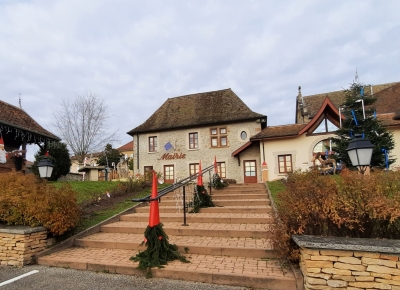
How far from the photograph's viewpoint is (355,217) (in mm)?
3395

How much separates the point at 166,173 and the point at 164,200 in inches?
452

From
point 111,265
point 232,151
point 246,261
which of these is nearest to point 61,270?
point 111,265

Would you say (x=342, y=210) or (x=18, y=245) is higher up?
(x=342, y=210)

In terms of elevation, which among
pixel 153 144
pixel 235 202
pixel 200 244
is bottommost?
pixel 200 244

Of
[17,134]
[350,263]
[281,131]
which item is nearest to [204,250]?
[350,263]

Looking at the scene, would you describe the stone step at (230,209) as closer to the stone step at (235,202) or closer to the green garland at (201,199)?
the green garland at (201,199)

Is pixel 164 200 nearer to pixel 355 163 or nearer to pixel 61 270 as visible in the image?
pixel 61 270

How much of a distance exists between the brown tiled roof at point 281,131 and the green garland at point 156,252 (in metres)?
12.5

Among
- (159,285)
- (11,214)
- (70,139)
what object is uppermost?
(70,139)

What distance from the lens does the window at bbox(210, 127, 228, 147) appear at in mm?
19109

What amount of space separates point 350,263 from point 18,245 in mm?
5336

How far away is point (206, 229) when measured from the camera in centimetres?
548

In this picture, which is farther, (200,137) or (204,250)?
(200,137)

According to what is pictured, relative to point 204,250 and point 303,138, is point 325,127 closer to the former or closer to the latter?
point 303,138
